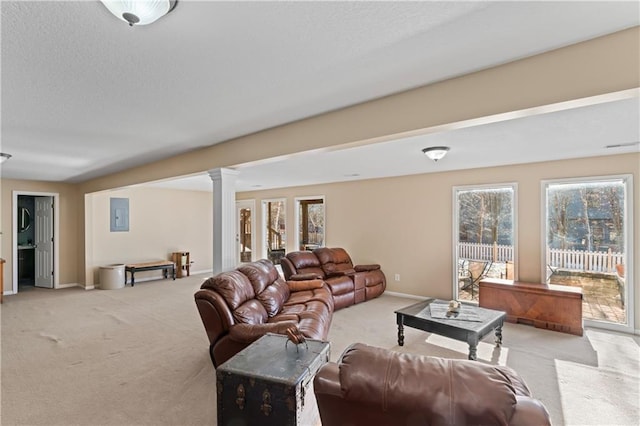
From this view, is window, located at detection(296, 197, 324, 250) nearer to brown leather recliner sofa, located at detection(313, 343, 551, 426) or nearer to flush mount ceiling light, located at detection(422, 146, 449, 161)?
flush mount ceiling light, located at detection(422, 146, 449, 161)

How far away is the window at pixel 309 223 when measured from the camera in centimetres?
796

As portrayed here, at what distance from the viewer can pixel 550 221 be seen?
188 inches

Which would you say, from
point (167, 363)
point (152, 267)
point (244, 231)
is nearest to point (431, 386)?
point (167, 363)

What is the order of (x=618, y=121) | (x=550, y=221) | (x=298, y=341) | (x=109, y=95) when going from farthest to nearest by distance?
(x=550, y=221) → (x=618, y=121) → (x=109, y=95) → (x=298, y=341)

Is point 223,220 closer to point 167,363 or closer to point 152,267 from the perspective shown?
point 167,363

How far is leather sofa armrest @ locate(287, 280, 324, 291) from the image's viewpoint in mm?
4512

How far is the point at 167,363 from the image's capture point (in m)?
3.29

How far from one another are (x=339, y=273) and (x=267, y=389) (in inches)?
158

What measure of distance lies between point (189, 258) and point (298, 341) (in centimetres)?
732

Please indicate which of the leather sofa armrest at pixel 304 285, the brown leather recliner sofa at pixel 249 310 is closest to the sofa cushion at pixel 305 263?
the leather sofa armrest at pixel 304 285

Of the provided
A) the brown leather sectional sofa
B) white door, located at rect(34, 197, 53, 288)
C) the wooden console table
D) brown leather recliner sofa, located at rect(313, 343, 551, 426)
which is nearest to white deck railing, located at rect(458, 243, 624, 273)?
the wooden console table

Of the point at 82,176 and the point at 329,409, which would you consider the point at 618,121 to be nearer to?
the point at 329,409

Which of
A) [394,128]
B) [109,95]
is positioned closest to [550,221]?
[394,128]

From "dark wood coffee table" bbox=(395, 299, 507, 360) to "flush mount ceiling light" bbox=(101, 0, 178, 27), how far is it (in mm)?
3313
